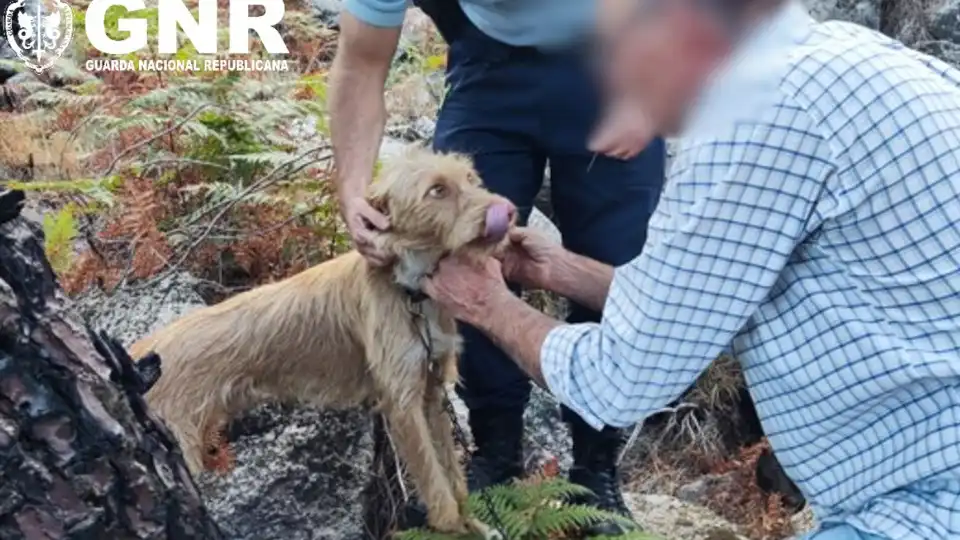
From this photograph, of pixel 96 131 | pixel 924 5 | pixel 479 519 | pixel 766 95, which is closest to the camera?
pixel 766 95

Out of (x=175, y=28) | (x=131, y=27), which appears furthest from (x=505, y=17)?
(x=131, y=27)

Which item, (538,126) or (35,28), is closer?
(538,126)

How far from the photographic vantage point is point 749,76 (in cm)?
272

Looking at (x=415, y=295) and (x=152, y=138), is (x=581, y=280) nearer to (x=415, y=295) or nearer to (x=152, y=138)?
(x=415, y=295)

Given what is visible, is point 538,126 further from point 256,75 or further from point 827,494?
point 256,75

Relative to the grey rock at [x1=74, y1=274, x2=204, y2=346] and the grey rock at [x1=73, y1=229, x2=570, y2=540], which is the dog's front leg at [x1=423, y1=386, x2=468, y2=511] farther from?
the grey rock at [x1=74, y1=274, x2=204, y2=346]

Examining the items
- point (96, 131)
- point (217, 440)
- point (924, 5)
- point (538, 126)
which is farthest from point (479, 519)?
point (924, 5)

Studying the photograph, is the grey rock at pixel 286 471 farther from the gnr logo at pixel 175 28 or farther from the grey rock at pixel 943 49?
the grey rock at pixel 943 49

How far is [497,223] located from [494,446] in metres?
1.50

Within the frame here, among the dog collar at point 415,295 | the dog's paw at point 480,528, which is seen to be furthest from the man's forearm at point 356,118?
the dog's paw at point 480,528

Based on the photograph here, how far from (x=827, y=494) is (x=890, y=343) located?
47 cm

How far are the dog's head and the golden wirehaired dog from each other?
1cm

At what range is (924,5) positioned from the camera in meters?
9.96

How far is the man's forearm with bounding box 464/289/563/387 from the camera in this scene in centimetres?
347
